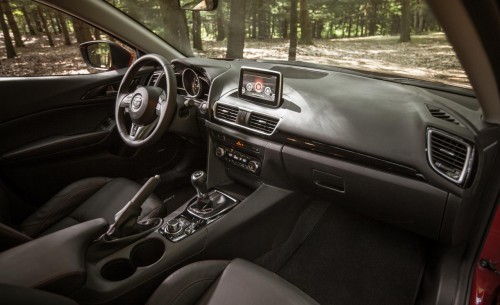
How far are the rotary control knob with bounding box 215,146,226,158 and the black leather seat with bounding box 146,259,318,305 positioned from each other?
3.09 feet

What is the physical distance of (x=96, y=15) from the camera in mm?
2031

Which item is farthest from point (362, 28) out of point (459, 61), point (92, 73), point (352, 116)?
point (92, 73)

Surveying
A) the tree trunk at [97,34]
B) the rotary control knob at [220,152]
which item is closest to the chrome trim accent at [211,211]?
the rotary control knob at [220,152]

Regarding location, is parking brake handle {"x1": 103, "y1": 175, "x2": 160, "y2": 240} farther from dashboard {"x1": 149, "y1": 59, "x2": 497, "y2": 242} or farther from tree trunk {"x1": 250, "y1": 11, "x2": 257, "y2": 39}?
tree trunk {"x1": 250, "y1": 11, "x2": 257, "y2": 39}

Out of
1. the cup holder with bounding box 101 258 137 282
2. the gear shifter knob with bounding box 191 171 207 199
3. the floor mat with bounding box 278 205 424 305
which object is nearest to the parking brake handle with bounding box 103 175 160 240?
the cup holder with bounding box 101 258 137 282

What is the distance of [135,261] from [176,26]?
2.12m

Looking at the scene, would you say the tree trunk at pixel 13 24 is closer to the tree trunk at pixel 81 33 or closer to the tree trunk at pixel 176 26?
the tree trunk at pixel 81 33

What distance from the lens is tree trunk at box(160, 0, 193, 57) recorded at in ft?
8.72

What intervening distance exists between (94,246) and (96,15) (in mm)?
1358

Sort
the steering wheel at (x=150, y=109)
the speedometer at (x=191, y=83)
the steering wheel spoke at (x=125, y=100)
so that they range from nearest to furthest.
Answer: the steering wheel at (x=150, y=109) → the steering wheel spoke at (x=125, y=100) → the speedometer at (x=191, y=83)

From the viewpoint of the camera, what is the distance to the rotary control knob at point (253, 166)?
195cm

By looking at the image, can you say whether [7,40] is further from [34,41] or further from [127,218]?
[127,218]

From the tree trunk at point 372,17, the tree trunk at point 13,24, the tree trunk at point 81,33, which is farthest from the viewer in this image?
the tree trunk at point 13,24

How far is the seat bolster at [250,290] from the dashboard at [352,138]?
25.4 inches
